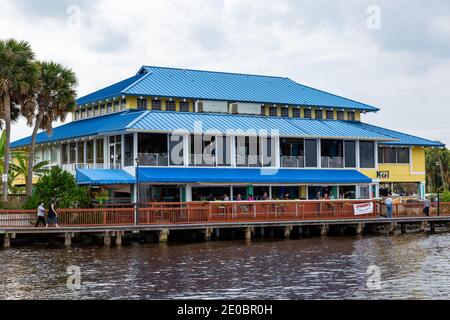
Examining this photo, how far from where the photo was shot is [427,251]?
41719 millimetres

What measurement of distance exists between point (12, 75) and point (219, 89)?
17515 mm

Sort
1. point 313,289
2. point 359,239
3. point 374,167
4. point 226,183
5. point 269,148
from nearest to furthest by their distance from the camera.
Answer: point 313,289
point 359,239
point 226,183
point 269,148
point 374,167

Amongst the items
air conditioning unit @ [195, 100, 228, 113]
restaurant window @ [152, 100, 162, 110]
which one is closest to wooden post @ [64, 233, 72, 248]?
restaurant window @ [152, 100, 162, 110]

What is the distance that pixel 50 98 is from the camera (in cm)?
5441

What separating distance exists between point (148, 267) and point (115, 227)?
363 inches

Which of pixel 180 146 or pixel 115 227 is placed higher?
pixel 180 146

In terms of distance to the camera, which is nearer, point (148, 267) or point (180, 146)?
point (148, 267)

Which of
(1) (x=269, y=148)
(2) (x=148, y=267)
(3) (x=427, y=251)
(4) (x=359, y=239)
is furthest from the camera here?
(1) (x=269, y=148)

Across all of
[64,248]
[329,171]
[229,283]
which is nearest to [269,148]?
[329,171]

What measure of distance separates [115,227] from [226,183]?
12.2 m

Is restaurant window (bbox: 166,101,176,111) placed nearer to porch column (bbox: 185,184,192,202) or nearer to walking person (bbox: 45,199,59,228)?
porch column (bbox: 185,184,192,202)

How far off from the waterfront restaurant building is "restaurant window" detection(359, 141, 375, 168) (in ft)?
0.25

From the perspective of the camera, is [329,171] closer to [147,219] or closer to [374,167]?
[374,167]

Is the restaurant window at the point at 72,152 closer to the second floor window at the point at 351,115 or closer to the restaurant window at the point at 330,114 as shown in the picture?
the restaurant window at the point at 330,114
